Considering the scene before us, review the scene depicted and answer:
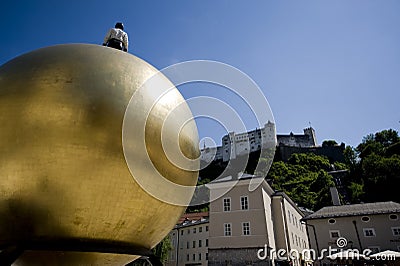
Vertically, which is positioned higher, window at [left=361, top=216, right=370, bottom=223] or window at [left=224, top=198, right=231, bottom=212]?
window at [left=224, top=198, right=231, bottom=212]

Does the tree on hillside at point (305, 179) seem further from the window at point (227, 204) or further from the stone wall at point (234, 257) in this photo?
the stone wall at point (234, 257)

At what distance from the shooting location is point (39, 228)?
120 inches

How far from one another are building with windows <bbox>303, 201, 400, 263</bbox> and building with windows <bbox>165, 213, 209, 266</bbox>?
13.7m

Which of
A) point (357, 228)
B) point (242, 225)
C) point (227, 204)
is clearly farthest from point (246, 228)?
point (357, 228)

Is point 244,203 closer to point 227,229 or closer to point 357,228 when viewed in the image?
point 227,229

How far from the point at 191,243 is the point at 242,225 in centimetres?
1672

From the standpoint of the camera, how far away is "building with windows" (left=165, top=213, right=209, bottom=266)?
124 ft

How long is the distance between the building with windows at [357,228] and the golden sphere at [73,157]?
31.4 m

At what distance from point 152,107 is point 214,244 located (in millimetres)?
24076

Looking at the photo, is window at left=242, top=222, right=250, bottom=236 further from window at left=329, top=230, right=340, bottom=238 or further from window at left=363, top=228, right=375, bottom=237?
window at left=363, top=228, right=375, bottom=237

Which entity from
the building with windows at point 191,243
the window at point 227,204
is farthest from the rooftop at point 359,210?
the building with windows at point 191,243

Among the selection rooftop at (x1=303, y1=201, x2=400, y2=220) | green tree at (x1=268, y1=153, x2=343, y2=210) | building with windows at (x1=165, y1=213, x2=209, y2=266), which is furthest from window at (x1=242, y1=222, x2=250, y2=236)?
green tree at (x1=268, y1=153, x2=343, y2=210)

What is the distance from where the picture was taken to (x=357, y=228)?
2934 centimetres

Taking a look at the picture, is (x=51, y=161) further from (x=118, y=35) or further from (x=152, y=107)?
(x=118, y=35)
